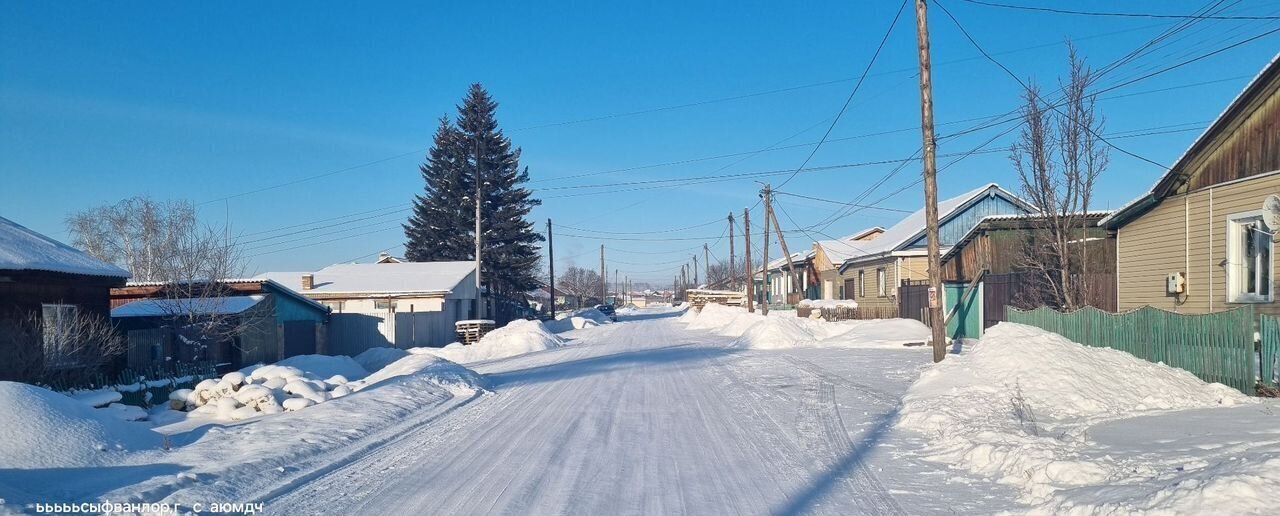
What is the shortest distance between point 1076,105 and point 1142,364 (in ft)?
38.7

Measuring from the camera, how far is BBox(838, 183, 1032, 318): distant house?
130ft

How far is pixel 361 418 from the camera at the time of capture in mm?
12984

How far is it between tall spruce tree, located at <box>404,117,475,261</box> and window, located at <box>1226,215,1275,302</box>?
45.5m

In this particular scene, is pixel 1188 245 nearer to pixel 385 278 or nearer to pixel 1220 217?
pixel 1220 217

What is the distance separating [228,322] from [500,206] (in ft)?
105

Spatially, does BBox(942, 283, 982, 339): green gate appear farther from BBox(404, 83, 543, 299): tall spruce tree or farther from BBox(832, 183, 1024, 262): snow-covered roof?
BBox(404, 83, 543, 299): tall spruce tree

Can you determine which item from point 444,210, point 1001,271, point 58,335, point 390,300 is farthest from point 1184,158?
point 444,210

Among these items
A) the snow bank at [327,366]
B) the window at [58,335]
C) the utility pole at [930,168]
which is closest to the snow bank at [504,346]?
the snow bank at [327,366]

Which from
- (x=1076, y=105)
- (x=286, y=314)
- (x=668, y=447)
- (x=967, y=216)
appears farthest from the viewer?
(x=967, y=216)

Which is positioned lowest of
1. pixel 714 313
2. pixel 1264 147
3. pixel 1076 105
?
pixel 714 313

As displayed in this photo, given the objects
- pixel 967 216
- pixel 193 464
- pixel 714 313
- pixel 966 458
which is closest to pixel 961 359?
pixel 966 458

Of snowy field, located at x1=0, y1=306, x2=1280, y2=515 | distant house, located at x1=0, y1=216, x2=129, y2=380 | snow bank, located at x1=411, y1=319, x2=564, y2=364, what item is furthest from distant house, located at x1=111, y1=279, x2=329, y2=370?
snowy field, located at x1=0, y1=306, x2=1280, y2=515

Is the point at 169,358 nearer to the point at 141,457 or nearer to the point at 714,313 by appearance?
the point at 141,457

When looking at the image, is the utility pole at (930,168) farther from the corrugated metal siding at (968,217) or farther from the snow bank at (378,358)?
the corrugated metal siding at (968,217)
